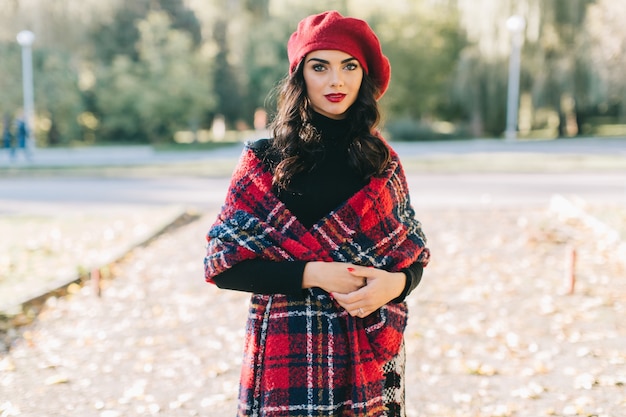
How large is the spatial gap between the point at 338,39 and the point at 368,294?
746 millimetres

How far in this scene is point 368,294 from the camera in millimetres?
1890

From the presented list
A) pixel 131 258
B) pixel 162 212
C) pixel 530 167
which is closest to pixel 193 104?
pixel 530 167

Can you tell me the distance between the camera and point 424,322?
5953 millimetres

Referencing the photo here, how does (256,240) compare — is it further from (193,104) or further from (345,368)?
(193,104)

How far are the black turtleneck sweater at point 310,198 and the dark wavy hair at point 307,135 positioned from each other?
0.09ft

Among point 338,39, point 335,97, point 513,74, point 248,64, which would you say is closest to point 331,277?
point 335,97

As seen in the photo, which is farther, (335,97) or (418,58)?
(418,58)

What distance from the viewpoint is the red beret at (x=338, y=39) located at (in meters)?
1.97

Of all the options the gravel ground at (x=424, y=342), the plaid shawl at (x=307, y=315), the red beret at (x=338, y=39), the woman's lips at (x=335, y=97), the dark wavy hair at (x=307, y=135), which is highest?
the red beret at (x=338, y=39)

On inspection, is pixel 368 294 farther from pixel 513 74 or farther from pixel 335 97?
pixel 513 74

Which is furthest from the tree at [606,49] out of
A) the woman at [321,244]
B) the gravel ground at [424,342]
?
the woman at [321,244]

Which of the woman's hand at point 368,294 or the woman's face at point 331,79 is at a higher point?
the woman's face at point 331,79

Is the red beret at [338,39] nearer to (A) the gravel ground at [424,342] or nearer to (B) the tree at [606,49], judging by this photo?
(A) the gravel ground at [424,342]

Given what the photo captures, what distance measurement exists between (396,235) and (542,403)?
2.83 m
